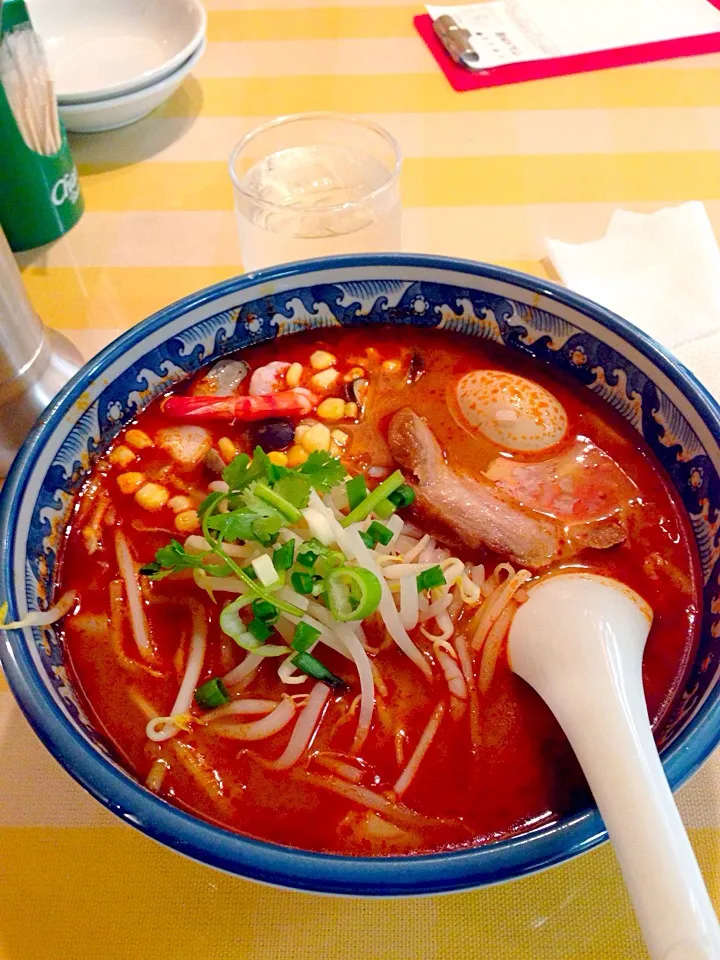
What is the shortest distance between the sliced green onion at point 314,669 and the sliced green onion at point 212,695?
0.10 meters

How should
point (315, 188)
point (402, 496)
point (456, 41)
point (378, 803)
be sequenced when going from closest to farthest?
point (378, 803) → point (402, 496) → point (315, 188) → point (456, 41)

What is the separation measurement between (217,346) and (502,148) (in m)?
1.14

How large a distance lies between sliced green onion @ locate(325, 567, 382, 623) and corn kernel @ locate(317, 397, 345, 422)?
43 centimetres

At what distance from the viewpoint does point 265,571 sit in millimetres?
1022

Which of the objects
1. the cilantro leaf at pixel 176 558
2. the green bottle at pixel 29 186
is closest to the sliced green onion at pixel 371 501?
the cilantro leaf at pixel 176 558

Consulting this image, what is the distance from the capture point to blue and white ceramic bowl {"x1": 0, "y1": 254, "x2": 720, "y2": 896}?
72 centimetres

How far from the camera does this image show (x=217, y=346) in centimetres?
140

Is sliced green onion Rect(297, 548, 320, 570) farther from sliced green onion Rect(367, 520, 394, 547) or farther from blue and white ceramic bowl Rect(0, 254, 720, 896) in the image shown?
blue and white ceramic bowl Rect(0, 254, 720, 896)

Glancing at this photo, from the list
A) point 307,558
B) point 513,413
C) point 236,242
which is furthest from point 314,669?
point 236,242

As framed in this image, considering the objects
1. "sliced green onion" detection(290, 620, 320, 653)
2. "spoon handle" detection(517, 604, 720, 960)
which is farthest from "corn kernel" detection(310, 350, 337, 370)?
"spoon handle" detection(517, 604, 720, 960)

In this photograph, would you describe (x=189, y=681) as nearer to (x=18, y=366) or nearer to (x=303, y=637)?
(x=303, y=637)

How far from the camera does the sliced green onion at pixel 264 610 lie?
3.33 ft

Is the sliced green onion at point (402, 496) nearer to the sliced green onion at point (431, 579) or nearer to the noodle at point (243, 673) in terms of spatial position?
the sliced green onion at point (431, 579)

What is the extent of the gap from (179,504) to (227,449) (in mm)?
132
